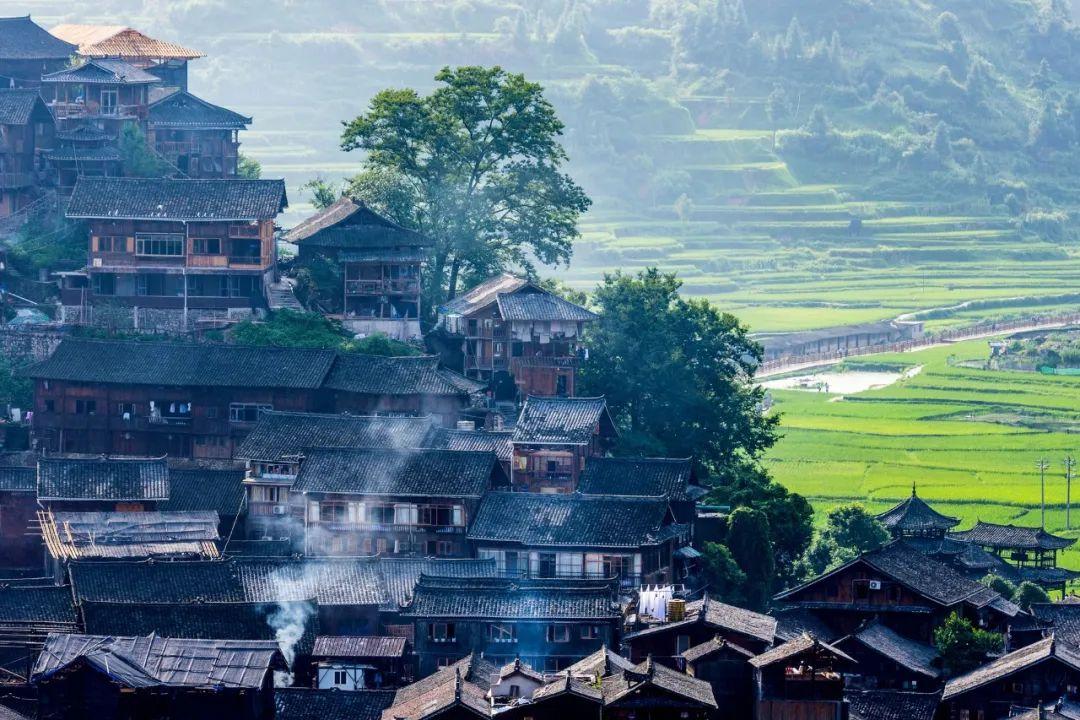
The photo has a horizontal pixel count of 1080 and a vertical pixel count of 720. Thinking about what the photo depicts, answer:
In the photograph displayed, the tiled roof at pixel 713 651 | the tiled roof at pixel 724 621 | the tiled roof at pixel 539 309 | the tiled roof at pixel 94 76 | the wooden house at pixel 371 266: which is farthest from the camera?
the tiled roof at pixel 94 76

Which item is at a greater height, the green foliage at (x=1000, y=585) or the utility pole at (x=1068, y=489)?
the utility pole at (x=1068, y=489)

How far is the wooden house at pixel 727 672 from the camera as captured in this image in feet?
154

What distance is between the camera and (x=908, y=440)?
273ft

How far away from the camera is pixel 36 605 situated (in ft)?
164

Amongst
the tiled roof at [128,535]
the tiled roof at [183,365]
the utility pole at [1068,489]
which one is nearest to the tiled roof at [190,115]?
the tiled roof at [183,365]

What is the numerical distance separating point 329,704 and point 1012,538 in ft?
87.0

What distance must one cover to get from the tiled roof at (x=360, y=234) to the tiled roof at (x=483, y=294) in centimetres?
210

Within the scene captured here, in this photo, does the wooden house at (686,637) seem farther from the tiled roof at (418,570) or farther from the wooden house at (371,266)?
the wooden house at (371,266)

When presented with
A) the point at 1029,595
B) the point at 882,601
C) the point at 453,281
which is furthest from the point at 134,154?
the point at 1029,595

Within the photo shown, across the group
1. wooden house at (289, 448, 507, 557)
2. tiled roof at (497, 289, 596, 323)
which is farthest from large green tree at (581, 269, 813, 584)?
wooden house at (289, 448, 507, 557)

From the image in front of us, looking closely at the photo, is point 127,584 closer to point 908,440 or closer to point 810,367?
point 908,440

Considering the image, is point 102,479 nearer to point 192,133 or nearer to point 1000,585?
point 192,133

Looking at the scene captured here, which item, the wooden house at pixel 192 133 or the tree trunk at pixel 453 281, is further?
the wooden house at pixel 192 133

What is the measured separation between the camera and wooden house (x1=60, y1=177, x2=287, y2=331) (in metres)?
A: 63.0
